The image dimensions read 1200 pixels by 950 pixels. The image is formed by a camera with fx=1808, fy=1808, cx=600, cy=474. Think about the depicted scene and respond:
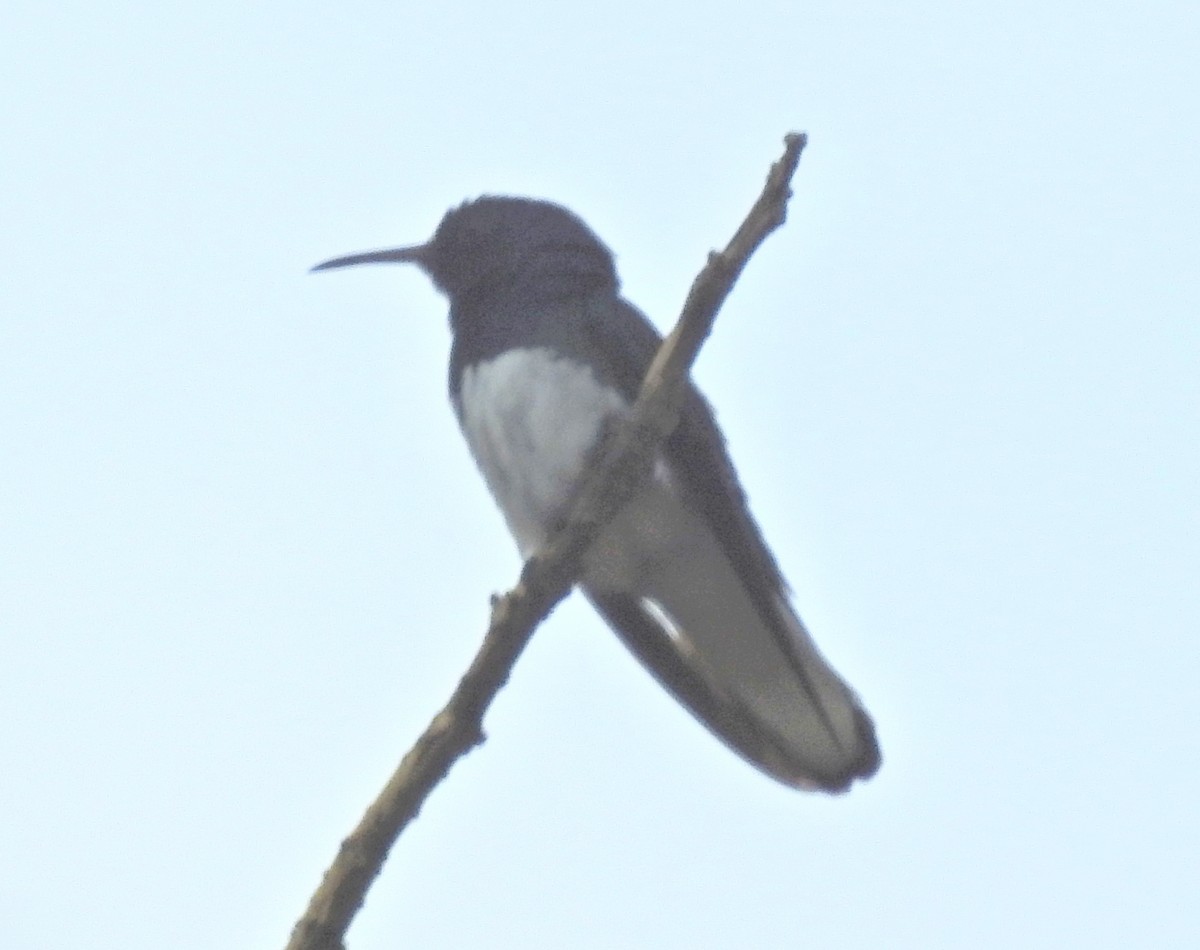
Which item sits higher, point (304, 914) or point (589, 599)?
point (589, 599)

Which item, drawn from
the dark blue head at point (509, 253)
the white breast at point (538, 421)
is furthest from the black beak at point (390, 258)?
the white breast at point (538, 421)

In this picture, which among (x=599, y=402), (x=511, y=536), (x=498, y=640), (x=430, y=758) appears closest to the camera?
(x=430, y=758)

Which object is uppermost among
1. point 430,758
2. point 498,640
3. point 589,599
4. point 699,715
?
point 589,599

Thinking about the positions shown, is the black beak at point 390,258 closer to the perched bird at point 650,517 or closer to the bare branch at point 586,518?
the perched bird at point 650,517

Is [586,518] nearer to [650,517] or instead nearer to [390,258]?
[650,517]

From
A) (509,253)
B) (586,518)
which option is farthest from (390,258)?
(586,518)

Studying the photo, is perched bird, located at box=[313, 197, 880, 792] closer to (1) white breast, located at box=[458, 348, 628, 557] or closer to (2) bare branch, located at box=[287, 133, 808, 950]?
(1) white breast, located at box=[458, 348, 628, 557]

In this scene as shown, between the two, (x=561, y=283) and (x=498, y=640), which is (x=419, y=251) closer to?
(x=561, y=283)

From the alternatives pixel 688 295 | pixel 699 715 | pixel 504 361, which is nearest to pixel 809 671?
pixel 699 715
